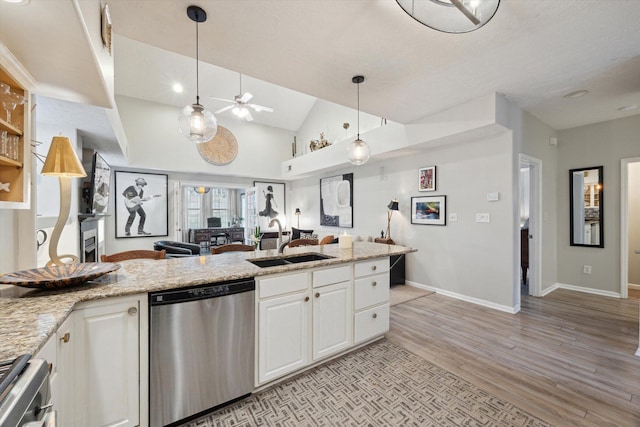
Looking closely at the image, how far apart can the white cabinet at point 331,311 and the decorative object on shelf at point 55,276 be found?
1.36 meters

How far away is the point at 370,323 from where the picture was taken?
250 cm

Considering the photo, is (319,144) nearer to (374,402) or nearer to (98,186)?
(98,186)

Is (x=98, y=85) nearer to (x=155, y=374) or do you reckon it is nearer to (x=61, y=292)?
(x=61, y=292)

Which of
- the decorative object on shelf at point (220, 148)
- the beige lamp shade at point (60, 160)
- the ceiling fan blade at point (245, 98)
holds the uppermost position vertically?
the ceiling fan blade at point (245, 98)

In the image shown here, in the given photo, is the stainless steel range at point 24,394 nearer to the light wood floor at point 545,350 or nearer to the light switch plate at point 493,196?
the light wood floor at point 545,350

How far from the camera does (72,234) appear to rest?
10.8ft

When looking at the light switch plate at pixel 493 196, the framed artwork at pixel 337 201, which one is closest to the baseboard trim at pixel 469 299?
the light switch plate at pixel 493 196

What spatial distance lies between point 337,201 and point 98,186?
14.3 ft

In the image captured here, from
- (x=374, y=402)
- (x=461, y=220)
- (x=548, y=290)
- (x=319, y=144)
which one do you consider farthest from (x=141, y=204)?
(x=548, y=290)

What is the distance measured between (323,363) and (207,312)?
1.17 metres

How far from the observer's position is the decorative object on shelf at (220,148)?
643cm

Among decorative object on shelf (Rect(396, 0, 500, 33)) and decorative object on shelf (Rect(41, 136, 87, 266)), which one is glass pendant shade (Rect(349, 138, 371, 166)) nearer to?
decorative object on shelf (Rect(396, 0, 500, 33))

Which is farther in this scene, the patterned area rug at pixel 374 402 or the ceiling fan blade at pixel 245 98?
the ceiling fan blade at pixel 245 98

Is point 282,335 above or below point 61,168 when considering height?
below
